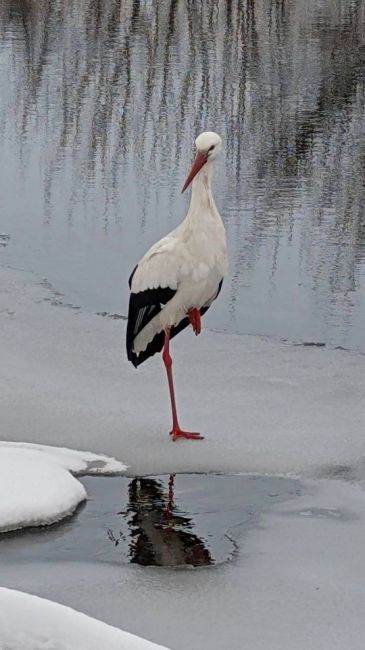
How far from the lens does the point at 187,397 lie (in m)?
6.54

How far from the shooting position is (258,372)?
678cm

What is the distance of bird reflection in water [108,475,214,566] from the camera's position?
470 centimetres

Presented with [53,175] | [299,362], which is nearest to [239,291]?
[299,362]

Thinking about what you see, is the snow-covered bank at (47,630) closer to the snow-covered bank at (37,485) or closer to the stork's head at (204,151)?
the snow-covered bank at (37,485)

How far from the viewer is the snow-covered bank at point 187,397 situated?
5.79 meters

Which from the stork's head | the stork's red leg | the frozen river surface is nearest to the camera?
the frozen river surface

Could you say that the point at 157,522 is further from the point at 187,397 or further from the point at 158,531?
the point at 187,397

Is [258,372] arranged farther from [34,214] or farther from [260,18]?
[260,18]

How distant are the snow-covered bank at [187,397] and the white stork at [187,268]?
232 millimetres

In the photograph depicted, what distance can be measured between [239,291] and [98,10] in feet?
39.7

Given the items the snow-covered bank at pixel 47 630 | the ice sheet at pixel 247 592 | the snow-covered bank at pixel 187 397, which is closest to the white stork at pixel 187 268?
the snow-covered bank at pixel 187 397

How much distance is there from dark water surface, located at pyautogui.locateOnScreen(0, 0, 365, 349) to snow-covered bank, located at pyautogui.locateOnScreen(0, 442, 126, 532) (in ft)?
7.24

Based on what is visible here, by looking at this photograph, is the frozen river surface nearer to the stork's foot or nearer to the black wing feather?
the stork's foot

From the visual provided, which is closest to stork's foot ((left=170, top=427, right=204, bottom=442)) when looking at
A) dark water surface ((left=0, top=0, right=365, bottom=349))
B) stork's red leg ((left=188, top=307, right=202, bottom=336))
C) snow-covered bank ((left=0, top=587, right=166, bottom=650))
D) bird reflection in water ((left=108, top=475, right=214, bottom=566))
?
bird reflection in water ((left=108, top=475, right=214, bottom=566))
